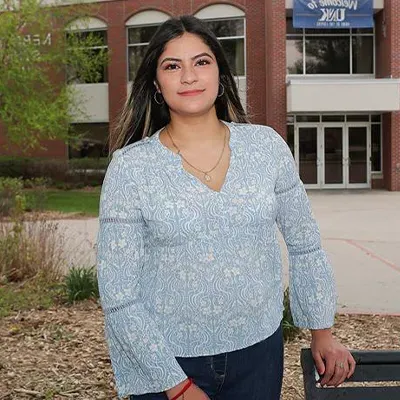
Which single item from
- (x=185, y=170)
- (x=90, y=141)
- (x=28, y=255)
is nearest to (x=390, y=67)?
(x=90, y=141)

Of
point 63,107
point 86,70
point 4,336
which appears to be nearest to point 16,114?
point 63,107

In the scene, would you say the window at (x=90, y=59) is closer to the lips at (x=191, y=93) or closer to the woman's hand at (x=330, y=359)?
the lips at (x=191, y=93)

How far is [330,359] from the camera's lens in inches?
81.2

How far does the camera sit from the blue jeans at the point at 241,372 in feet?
6.47

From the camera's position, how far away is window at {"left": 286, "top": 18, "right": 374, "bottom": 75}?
1065 inches

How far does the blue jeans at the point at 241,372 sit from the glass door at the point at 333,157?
25509 millimetres

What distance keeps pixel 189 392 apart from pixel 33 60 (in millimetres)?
22289

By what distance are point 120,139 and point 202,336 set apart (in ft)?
2.21

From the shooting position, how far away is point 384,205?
65.6 feet

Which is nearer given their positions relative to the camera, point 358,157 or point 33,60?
point 33,60

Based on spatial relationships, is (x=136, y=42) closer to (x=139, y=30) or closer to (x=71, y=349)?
(x=139, y=30)

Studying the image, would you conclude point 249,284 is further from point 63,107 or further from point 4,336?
point 63,107

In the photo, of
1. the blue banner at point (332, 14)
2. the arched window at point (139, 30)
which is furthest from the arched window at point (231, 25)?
the blue banner at point (332, 14)

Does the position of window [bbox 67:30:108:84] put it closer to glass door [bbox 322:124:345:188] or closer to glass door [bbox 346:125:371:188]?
glass door [bbox 322:124:345:188]
